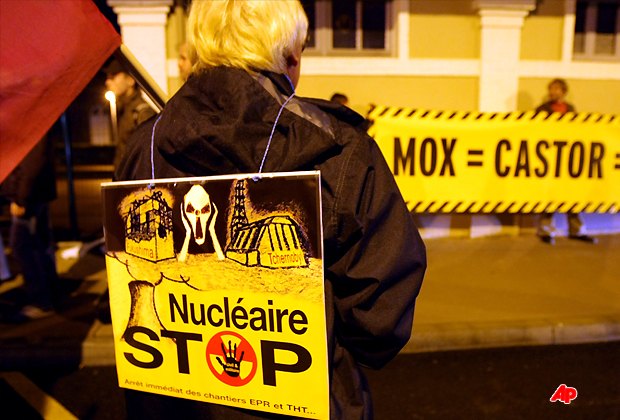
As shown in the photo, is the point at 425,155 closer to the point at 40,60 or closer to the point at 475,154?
the point at 475,154

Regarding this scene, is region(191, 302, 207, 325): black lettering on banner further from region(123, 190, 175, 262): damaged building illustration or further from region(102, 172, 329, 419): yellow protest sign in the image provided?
region(123, 190, 175, 262): damaged building illustration

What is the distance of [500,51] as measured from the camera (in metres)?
6.73

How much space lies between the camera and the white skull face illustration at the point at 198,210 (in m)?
1.11

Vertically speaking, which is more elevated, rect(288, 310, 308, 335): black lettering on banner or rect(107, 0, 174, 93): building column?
rect(107, 0, 174, 93): building column

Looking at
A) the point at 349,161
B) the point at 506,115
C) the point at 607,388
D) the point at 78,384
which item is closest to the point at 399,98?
the point at 506,115

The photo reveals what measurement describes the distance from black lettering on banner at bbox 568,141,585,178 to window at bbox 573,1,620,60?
6.89 feet

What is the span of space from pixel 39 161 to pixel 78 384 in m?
1.72

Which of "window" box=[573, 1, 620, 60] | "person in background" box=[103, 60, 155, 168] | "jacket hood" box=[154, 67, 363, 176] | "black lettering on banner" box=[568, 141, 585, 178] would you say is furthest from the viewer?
"window" box=[573, 1, 620, 60]

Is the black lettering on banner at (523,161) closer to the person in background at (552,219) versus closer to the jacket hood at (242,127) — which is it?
the person in background at (552,219)

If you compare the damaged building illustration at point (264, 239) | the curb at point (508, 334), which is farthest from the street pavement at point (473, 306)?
the damaged building illustration at point (264, 239)

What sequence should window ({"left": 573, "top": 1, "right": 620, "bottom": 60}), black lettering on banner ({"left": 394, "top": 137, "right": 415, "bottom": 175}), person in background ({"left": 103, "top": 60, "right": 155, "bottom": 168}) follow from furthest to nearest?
window ({"left": 573, "top": 1, "right": 620, "bottom": 60}) → black lettering on banner ({"left": 394, "top": 137, "right": 415, "bottom": 175}) → person in background ({"left": 103, "top": 60, "right": 155, "bottom": 168})

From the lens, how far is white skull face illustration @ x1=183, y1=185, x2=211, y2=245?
43.7 inches

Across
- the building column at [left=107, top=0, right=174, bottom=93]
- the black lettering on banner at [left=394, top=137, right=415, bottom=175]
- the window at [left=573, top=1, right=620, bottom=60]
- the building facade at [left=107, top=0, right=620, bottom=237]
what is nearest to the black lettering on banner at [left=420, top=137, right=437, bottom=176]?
the black lettering on banner at [left=394, top=137, right=415, bottom=175]

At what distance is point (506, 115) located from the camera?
234 inches
